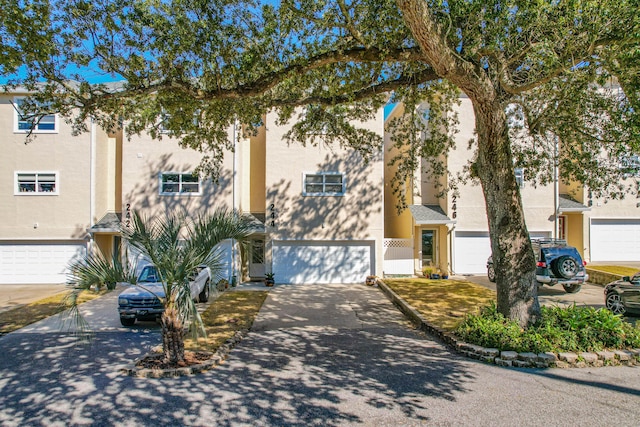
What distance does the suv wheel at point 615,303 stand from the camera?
968cm

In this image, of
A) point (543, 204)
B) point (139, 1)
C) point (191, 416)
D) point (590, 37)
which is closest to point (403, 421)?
point (191, 416)

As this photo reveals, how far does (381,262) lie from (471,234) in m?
4.60

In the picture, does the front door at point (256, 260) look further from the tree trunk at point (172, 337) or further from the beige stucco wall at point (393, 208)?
the tree trunk at point (172, 337)

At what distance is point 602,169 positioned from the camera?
31.5 feet

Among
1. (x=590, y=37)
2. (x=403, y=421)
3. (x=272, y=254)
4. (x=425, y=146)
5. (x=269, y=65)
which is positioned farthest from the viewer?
(x=272, y=254)

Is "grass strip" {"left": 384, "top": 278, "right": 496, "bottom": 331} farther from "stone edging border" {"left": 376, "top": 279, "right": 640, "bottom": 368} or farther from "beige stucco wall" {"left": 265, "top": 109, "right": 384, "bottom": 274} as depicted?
"beige stucco wall" {"left": 265, "top": 109, "right": 384, "bottom": 274}

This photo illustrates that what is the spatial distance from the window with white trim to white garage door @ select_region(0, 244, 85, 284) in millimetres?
2383

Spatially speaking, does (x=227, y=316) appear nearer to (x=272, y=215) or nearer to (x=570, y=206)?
(x=272, y=215)

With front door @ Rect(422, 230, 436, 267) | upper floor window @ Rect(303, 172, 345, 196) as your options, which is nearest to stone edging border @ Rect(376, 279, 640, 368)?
upper floor window @ Rect(303, 172, 345, 196)

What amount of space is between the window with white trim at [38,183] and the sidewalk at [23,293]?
4.00 m

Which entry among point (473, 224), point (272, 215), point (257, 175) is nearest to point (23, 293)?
point (272, 215)

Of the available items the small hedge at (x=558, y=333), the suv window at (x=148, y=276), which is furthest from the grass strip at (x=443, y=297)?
the suv window at (x=148, y=276)

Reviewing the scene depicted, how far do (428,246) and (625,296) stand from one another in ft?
30.1

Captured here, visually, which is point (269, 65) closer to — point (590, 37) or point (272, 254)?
point (590, 37)
